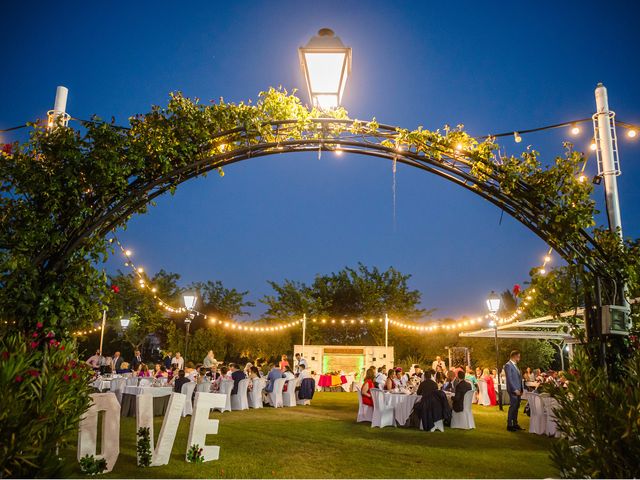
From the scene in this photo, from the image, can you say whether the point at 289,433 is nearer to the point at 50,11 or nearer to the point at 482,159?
the point at 482,159

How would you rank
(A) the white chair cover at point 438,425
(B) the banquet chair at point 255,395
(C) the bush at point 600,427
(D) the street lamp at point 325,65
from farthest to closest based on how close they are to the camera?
(B) the banquet chair at point 255,395 → (A) the white chair cover at point 438,425 → (D) the street lamp at point 325,65 → (C) the bush at point 600,427

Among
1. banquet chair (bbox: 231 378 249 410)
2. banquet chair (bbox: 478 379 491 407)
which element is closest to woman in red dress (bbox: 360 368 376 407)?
banquet chair (bbox: 231 378 249 410)

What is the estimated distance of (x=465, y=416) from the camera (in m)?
10.3

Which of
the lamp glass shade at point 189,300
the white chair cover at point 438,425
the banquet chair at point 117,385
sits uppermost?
the lamp glass shade at point 189,300

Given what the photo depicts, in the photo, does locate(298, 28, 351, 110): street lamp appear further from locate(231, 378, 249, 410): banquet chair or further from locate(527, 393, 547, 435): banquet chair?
locate(231, 378, 249, 410): banquet chair

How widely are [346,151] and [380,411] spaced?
6.47 m

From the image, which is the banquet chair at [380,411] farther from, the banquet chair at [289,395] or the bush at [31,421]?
the bush at [31,421]

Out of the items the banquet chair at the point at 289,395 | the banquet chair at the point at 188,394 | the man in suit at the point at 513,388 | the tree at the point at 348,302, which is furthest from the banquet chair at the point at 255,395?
the tree at the point at 348,302

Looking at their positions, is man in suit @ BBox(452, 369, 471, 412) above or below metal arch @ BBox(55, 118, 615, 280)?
below

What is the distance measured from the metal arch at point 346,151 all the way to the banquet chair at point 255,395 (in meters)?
8.90

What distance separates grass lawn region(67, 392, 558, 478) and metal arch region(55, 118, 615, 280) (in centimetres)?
273

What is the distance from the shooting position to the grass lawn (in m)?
6.09

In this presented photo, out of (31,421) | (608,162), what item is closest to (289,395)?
(608,162)

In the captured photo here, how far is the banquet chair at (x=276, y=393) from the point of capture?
1395 cm
